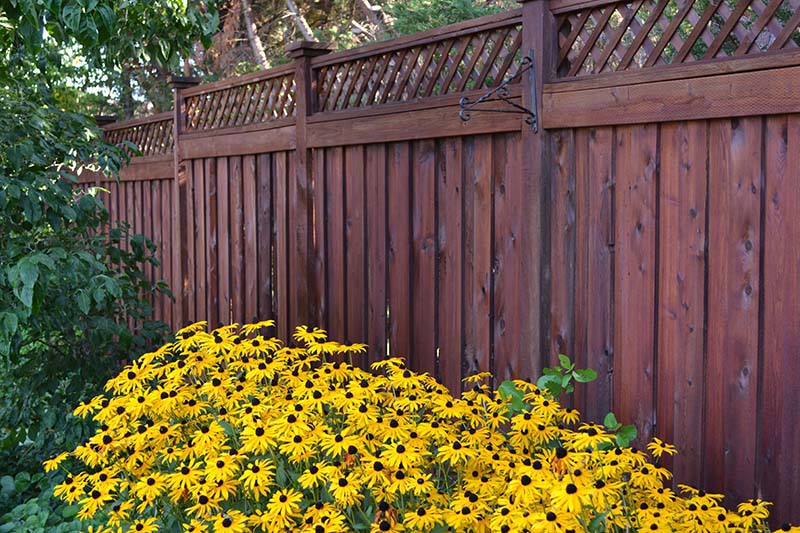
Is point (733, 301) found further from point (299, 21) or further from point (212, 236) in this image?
point (299, 21)

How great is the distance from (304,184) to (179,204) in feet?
5.36

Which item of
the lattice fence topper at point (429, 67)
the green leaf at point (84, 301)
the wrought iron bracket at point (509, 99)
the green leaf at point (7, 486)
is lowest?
the green leaf at point (7, 486)

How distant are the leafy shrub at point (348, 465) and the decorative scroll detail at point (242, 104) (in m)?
2.23

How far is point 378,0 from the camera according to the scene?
506 inches

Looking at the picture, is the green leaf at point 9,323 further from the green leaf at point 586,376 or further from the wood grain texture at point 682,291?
the wood grain texture at point 682,291

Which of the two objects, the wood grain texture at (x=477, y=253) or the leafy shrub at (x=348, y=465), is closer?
the leafy shrub at (x=348, y=465)

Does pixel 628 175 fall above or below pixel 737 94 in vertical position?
below

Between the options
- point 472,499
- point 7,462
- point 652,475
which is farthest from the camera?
point 7,462

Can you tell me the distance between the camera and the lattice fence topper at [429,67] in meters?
3.52

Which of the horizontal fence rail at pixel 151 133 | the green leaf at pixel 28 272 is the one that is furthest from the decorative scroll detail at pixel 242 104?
the green leaf at pixel 28 272

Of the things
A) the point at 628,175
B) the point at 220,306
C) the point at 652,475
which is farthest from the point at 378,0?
the point at 652,475

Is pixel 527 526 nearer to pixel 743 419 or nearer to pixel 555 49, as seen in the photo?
pixel 743 419

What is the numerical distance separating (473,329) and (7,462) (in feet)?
8.33

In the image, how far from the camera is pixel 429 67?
4.05m
